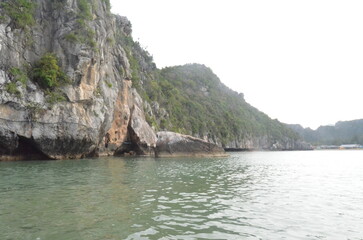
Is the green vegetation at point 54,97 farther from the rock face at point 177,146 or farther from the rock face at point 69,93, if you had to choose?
the rock face at point 177,146

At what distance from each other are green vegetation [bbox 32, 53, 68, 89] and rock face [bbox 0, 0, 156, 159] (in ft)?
2.74

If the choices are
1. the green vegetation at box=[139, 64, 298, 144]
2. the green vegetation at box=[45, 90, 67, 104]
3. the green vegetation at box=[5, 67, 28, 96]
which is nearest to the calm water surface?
the green vegetation at box=[5, 67, 28, 96]

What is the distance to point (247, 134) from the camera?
4584 inches

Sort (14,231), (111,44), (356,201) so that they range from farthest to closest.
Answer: (111,44), (356,201), (14,231)

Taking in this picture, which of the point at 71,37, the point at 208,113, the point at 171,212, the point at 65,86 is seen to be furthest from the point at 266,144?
the point at 171,212

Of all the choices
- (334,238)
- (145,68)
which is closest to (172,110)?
(145,68)

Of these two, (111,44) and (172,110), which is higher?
(111,44)

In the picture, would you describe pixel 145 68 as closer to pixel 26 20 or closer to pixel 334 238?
pixel 26 20

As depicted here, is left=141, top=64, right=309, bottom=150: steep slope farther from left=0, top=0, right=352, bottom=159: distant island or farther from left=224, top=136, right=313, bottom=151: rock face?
left=0, top=0, right=352, bottom=159: distant island

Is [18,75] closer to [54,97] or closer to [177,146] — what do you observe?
[54,97]

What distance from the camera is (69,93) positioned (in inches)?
1206

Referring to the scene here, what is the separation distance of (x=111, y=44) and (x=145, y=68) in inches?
1209

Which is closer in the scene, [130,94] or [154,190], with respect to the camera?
[154,190]

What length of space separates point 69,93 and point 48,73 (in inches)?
118
